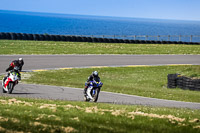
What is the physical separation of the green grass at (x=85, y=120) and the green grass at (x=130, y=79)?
7.24 meters

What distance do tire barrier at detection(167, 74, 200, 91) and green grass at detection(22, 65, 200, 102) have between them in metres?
0.39

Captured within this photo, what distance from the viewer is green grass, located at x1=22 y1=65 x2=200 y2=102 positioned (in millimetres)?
17547

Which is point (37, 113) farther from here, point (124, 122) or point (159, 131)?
point (159, 131)

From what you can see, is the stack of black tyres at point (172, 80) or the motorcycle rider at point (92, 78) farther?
the stack of black tyres at point (172, 80)

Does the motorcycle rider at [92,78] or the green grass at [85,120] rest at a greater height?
the motorcycle rider at [92,78]

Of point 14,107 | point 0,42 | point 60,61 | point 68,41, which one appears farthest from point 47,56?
point 14,107

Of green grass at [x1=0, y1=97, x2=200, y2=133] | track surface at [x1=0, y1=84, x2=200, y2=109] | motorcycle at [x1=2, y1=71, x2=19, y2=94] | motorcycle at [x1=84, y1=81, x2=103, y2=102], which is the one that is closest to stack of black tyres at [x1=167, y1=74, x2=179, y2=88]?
track surface at [x1=0, y1=84, x2=200, y2=109]

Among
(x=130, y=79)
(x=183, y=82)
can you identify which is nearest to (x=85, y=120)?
(x=183, y=82)

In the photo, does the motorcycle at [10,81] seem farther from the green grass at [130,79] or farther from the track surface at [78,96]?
the green grass at [130,79]

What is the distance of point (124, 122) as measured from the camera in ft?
27.7

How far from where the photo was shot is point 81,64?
26.9 m

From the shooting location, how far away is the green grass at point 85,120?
7316mm

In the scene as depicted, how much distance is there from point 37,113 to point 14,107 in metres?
1.19

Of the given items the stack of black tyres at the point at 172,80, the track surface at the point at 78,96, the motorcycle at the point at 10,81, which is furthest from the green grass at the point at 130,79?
the motorcycle at the point at 10,81
